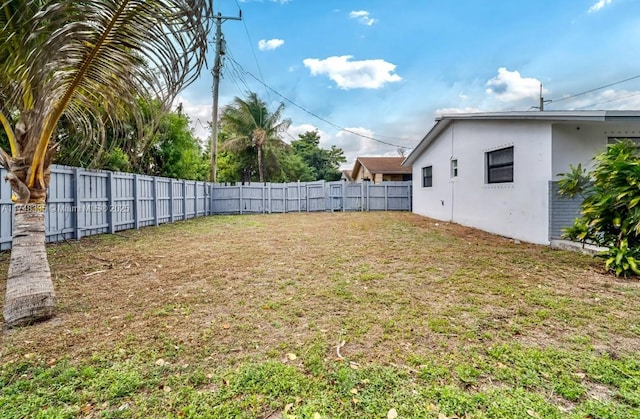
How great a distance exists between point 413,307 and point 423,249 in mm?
3192

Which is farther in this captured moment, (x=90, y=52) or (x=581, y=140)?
(x=581, y=140)

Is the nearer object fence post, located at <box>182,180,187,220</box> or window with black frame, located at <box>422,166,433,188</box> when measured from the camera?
fence post, located at <box>182,180,187,220</box>

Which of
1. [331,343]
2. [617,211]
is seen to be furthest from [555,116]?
[331,343]

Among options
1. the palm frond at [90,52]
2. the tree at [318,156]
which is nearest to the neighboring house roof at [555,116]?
the palm frond at [90,52]

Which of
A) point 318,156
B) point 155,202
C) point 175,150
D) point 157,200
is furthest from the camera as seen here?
point 318,156

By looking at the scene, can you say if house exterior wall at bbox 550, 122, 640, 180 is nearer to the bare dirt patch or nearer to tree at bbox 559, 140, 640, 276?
tree at bbox 559, 140, 640, 276

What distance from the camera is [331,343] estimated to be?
2479 millimetres

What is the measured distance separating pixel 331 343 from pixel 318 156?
33786 mm

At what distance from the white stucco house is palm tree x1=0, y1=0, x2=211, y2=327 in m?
6.80

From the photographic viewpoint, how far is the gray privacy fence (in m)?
6.62

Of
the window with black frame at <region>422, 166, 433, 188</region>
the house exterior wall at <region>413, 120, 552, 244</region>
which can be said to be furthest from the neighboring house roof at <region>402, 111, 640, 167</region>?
the window with black frame at <region>422, 166, 433, 188</region>

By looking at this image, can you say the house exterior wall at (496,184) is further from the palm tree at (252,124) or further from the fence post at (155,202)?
the palm tree at (252,124)

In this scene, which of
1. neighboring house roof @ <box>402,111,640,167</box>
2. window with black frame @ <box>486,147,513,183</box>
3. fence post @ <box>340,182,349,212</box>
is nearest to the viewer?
neighboring house roof @ <box>402,111,640,167</box>

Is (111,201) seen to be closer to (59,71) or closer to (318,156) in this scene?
(59,71)
